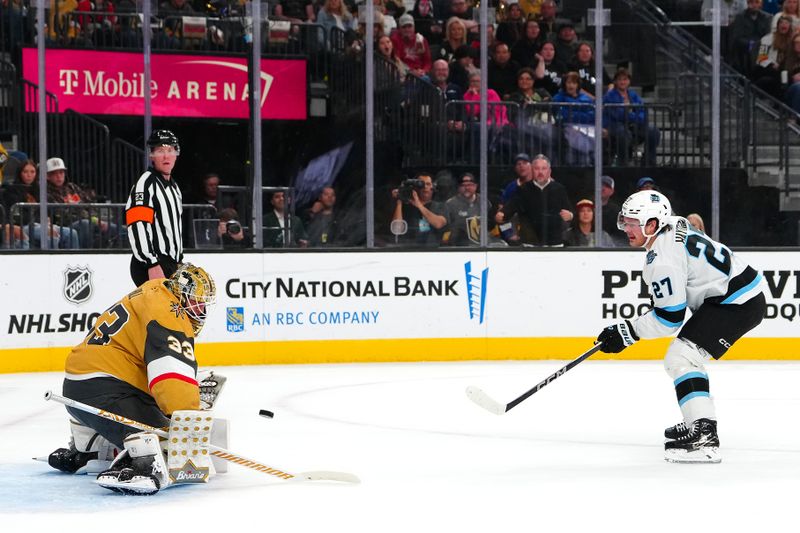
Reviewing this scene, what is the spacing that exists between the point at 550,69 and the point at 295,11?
1.85m

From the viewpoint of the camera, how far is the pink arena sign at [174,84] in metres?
8.52

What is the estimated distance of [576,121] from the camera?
908cm

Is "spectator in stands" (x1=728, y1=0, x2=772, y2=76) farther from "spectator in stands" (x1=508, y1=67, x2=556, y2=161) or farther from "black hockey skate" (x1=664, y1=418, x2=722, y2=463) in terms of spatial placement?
"black hockey skate" (x1=664, y1=418, x2=722, y2=463)

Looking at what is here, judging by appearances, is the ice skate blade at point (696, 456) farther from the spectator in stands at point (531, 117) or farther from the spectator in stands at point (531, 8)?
the spectator in stands at point (531, 8)

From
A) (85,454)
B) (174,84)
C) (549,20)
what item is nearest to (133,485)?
(85,454)

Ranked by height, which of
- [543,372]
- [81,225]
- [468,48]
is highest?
[468,48]

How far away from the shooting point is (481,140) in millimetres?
8883

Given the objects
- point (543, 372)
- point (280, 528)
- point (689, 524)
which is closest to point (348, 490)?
point (280, 528)

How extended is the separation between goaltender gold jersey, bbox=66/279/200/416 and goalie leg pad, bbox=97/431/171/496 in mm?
109

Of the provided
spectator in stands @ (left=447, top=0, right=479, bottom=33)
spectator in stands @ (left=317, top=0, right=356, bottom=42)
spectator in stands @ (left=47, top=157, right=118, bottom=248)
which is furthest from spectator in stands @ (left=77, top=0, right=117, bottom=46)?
spectator in stands @ (left=447, top=0, right=479, bottom=33)

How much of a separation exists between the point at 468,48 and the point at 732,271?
4.52 metres

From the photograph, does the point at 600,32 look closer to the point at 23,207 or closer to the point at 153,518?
the point at 23,207

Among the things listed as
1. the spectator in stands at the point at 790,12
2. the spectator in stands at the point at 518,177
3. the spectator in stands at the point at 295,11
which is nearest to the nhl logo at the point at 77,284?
the spectator in stands at the point at 295,11

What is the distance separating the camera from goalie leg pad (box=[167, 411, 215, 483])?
150 inches
